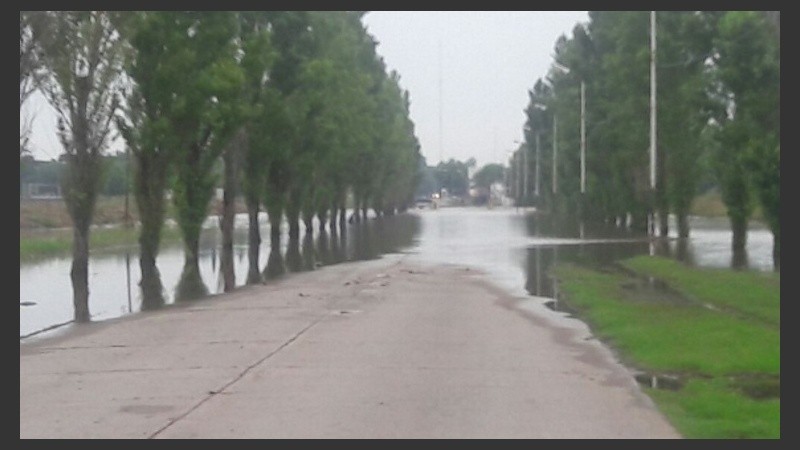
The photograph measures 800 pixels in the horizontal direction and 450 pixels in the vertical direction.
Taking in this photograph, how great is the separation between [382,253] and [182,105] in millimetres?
16903

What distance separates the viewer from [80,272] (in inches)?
1097

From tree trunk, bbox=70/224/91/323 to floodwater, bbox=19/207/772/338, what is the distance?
0.33 metres

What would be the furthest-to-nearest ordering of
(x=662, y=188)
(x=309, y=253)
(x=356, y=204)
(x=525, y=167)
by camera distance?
(x=525, y=167) < (x=356, y=204) < (x=662, y=188) < (x=309, y=253)

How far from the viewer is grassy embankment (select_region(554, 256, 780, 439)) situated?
1119 centimetres

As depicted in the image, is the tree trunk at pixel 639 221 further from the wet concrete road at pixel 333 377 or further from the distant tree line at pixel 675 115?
the wet concrete road at pixel 333 377

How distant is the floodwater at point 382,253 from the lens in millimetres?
27953

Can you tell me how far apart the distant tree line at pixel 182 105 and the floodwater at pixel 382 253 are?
0.92 metres

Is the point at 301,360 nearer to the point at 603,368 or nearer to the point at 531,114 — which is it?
the point at 603,368

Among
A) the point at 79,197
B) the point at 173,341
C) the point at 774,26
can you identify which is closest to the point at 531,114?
the point at 774,26

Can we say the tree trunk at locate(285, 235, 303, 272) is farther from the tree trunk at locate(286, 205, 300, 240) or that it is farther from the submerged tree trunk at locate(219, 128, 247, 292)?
the submerged tree trunk at locate(219, 128, 247, 292)

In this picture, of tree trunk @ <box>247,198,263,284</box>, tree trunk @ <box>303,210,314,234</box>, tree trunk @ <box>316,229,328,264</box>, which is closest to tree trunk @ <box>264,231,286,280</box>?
tree trunk @ <box>247,198,263,284</box>

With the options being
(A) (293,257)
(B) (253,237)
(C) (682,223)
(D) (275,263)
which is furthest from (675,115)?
(B) (253,237)

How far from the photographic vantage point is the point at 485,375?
44.0ft

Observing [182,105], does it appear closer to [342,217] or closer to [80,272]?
[80,272]
